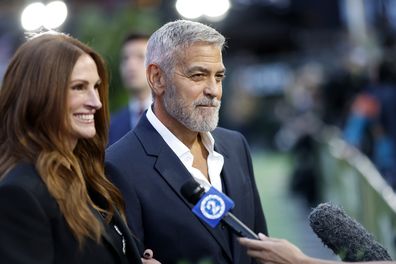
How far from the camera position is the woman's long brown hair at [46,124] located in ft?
12.5

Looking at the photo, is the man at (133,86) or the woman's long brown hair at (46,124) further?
the man at (133,86)

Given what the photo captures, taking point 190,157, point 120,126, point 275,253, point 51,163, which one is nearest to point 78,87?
point 51,163

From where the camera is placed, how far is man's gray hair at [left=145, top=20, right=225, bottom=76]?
4562 mm

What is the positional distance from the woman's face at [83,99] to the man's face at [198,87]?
23.7 inches

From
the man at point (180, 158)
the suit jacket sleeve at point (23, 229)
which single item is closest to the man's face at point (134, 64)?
the man at point (180, 158)

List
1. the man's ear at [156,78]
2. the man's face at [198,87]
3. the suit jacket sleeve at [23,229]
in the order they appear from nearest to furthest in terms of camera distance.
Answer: the suit jacket sleeve at [23,229] → the man's face at [198,87] → the man's ear at [156,78]

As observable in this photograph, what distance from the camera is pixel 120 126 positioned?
277 inches

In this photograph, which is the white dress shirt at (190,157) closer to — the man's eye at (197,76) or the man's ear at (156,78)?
the man's ear at (156,78)

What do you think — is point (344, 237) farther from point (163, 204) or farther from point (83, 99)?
point (83, 99)

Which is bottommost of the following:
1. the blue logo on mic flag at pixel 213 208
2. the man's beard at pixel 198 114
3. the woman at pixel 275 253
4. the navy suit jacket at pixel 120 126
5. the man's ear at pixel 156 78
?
the woman at pixel 275 253

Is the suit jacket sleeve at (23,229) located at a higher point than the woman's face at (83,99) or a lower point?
lower

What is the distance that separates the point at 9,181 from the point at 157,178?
0.97 metres

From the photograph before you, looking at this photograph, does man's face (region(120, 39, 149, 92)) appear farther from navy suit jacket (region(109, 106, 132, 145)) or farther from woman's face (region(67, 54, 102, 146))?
Result: woman's face (region(67, 54, 102, 146))

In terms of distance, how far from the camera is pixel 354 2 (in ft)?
84.8
